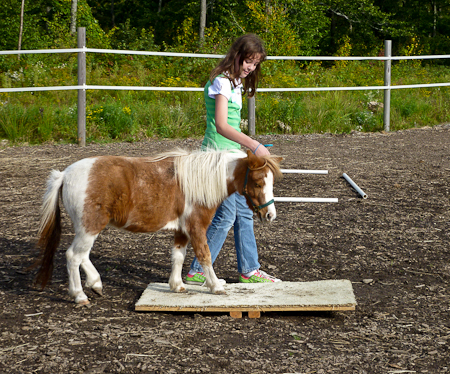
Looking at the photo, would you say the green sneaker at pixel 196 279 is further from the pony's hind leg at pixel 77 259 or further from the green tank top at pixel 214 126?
the green tank top at pixel 214 126

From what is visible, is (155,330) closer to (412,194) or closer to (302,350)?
(302,350)

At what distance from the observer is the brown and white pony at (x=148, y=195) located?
3.22 metres

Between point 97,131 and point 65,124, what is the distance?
1.89 ft

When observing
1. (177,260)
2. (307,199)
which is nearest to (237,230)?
(177,260)

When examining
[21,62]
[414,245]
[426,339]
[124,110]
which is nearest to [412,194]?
[414,245]

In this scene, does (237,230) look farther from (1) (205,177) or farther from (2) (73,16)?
Answer: (2) (73,16)

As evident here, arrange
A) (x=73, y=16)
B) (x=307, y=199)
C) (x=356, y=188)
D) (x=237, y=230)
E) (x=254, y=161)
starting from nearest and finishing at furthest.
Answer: (x=254, y=161), (x=237, y=230), (x=307, y=199), (x=356, y=188), (x=73, y=16)

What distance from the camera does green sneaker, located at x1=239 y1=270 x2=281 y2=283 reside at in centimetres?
385

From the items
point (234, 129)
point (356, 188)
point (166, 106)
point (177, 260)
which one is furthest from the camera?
point (166, 106)

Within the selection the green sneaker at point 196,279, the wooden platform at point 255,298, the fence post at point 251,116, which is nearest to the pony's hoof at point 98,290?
the wooden platform at point 255,298

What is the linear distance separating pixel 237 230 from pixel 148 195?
0.80 metres

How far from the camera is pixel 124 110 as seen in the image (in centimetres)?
986

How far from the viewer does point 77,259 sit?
3.29m

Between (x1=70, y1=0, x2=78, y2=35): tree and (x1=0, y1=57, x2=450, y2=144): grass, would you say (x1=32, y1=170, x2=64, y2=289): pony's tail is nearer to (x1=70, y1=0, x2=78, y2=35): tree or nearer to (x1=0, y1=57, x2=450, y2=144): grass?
(x1=0, y1=57, x2=450, y2=144): grass
